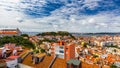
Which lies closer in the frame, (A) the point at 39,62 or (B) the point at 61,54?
(A) the point at 39,62

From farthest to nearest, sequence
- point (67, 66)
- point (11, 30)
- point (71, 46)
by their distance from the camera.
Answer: point (11, 30), point (71, 46), point (67, 66)

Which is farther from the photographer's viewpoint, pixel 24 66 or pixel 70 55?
pixel 70 55

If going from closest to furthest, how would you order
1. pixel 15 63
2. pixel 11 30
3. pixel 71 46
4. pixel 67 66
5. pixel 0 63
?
pixel 0 63 → pixel 15 63 → pixel 67 66 → pixel 71 46 → pixel 11 30

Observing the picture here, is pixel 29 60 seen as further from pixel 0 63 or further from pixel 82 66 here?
pixel 82 66

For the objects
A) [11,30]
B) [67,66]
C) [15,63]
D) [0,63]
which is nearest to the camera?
[0,63]

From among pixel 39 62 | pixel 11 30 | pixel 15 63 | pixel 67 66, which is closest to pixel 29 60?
pixel 39 62

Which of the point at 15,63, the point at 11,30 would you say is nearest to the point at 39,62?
the point at 15,63

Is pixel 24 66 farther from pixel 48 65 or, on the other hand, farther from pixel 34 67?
pixel 48 65

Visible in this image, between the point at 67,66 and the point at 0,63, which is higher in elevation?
the point at 0,63

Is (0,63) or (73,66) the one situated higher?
(0,63)
